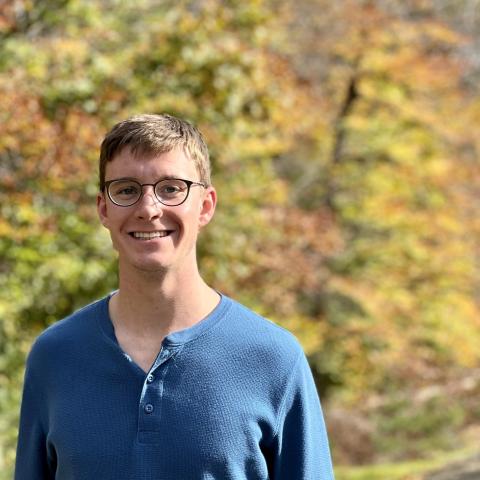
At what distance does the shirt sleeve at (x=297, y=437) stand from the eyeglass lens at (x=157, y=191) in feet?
1.47

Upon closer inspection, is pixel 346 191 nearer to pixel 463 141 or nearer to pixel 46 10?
pixel 463 141

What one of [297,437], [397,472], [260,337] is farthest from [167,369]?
[397,472]

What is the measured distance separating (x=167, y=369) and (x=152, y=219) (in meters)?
0.32

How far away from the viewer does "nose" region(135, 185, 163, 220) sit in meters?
2.18

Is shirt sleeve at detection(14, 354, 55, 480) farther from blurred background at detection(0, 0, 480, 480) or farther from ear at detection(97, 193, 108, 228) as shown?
blurred background at detection(0, 0, 480, 480)

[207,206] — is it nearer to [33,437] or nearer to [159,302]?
[159,302]

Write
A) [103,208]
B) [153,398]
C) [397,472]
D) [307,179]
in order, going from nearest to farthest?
[153,398]
[103,208]
[397,472]
[307,179]

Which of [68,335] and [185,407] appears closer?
[185,407]

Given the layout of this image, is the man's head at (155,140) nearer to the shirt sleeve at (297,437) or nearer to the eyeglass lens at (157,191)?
the eyeglass lens at (157,191)

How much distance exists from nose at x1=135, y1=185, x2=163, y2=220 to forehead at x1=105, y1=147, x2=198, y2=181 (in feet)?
0.09

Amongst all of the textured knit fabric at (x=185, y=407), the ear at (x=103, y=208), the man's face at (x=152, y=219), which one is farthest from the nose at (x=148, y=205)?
the textured knit fabric at (x=185, y=407)

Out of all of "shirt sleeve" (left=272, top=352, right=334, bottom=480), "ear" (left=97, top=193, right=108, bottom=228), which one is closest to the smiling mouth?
"ear" (left=97, top=193, right=108, bottom=228)

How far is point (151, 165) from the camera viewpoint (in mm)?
2182

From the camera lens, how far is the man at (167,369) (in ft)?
7.07
